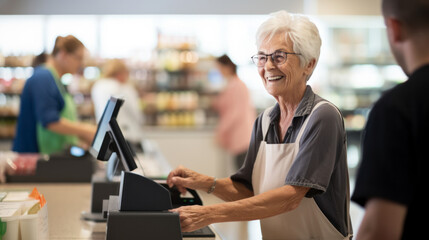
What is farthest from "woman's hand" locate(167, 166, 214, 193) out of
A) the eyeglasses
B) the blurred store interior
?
the blurred store interior

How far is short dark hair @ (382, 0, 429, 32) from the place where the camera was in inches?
52.2

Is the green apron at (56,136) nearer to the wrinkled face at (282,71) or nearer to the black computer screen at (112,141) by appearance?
the black computer screen at (112,141)

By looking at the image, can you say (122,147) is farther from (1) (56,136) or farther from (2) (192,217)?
(1) (56,136)

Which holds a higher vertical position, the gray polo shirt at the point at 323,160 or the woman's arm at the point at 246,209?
the gray polo shirt at the point at 323,160

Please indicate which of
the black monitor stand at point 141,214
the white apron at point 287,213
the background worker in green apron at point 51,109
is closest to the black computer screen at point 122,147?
the black monitor stand at point 141,214

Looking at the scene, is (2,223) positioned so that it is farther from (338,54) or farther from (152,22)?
(338,54)

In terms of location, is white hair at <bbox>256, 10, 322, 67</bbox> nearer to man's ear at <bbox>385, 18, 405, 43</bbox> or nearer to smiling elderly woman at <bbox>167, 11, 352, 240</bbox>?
smiling elderly woman at <bbox>167, 11, 352, 240</bbox>

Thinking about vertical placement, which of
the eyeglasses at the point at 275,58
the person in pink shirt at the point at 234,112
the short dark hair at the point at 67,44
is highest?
the short dark hair at the point at 67,44

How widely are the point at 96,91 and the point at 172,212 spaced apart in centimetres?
488

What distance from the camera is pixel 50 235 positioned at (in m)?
2.35

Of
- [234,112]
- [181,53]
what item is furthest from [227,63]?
[181,53]

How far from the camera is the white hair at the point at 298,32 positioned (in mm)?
2137

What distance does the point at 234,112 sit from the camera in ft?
26.3

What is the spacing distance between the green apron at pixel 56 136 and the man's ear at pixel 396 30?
10.6ft
